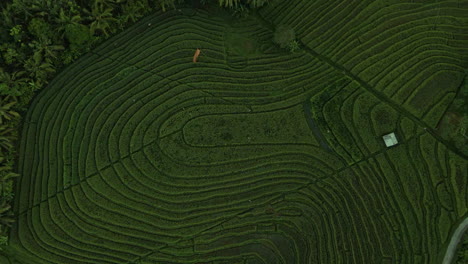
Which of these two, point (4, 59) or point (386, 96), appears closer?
point (4, 59)

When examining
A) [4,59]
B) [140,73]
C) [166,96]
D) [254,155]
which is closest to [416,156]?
[254,155]

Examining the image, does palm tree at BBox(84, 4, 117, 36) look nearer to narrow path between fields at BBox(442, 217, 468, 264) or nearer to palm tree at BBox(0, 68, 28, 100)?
palm tree at BBox(0, 68, 28, 100)

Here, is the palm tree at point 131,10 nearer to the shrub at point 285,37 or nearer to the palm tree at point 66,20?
the palm tree at point 66,20

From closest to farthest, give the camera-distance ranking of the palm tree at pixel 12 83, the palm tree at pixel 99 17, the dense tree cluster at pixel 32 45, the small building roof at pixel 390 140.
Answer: the palm tree at pixel 12 83, the dense tree cluster at pixel 32 45, the small building roof at pixel 390 140, the palm tree at pixel 99 17

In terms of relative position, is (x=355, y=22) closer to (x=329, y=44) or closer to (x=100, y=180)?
(x=329, y=44)

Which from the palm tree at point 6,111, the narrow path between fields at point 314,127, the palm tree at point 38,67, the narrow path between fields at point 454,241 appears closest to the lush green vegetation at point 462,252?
the narrow path between fields at point 454,241

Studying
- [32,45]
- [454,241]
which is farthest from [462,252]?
[32,45]
